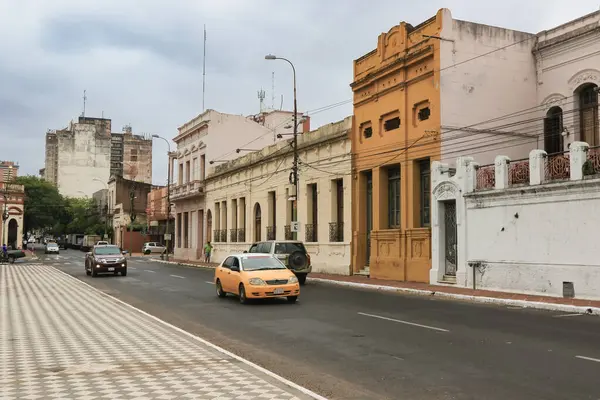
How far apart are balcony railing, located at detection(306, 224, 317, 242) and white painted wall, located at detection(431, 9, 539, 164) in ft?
39.2

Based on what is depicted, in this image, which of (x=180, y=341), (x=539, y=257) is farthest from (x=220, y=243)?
(x=180, y=341)

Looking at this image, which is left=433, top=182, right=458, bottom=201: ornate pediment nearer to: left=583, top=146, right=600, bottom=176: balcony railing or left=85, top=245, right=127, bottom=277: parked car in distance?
left=583, top=146, right=600, bottom=176: balcony railing

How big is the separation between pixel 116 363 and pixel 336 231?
2390 cm

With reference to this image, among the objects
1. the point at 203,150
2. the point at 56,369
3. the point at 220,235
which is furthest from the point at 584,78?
Result: the point at 203,150

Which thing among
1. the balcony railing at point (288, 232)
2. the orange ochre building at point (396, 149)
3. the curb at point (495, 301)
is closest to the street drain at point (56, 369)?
the curb at point (495, 301)

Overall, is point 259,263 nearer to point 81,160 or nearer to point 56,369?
point 56,369

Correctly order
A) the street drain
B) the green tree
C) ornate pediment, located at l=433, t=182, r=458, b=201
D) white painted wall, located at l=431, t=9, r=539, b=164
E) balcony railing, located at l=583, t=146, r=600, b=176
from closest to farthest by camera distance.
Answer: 1. the street drain
2. balcony railing, located at l=583, t=146, r=600, b=176
3. ornate pediment, located at l=433, t=182, r=458, b=201
4. white painted wall, located at l=431, t=9, r=539, b=164
5. the green tree

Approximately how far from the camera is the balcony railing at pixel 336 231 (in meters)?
31.9

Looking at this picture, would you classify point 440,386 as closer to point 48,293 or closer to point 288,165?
point 48,293

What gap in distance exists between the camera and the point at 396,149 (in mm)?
27141

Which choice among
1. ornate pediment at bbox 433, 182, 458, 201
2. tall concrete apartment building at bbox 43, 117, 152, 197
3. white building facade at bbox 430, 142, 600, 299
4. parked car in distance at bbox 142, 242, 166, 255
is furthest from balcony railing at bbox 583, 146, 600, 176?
tall concrete apartment building at bbox 43, 117, 152, 197

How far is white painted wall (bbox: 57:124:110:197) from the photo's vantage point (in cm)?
11550

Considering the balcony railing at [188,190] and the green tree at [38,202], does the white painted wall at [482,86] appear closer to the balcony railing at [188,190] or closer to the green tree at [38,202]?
the balcony railing at [188,190]

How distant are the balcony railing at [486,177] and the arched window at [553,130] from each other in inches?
212
